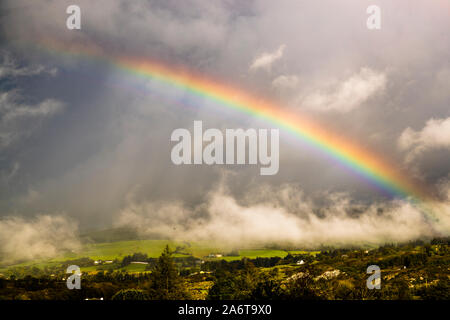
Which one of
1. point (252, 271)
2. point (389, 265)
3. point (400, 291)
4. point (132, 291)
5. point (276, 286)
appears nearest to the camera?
point (276, 286)

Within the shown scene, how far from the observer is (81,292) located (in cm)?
7781

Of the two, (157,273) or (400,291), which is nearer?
(400,291)

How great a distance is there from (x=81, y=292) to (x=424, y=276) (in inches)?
3305
